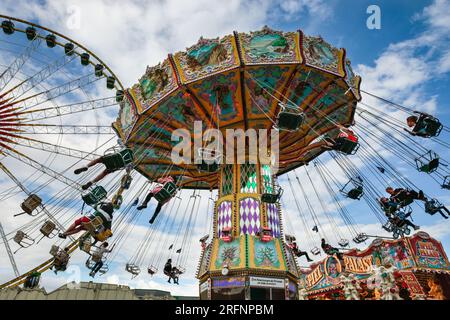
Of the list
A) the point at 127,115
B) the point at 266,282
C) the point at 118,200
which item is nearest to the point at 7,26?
the point at 127,115

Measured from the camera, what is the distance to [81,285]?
1825 cm

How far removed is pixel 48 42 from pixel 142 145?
318 inches

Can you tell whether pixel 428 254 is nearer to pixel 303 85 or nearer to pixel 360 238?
pixel 360 238

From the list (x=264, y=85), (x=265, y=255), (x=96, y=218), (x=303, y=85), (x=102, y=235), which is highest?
(x=303, y=85)

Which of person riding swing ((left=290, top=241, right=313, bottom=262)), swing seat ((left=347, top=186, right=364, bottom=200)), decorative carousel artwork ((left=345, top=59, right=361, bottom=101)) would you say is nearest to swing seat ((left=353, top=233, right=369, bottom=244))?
person riding swing ((left=290, top=241, right=313, bottom=262))

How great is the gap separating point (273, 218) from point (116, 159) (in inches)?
259

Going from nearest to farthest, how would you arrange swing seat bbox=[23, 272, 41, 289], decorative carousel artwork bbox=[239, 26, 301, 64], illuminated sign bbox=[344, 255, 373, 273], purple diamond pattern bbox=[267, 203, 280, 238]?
1. decorative carousel artwork bbox=[239, 26, 301, 64]
2. purple diamond pattern bbox=[267, 203, 280, 238]
3. swing seat bbox=[23, 272, 41, 289]
4. illuminated sign bbox=[344, 255, 373, 273]

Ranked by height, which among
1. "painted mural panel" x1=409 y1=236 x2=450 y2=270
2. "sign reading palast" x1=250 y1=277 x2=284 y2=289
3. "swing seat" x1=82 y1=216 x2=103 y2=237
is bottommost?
"sign reading palast" x1=250 y1=277 x2=284 y2=289

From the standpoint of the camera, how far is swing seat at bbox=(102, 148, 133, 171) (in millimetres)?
10125

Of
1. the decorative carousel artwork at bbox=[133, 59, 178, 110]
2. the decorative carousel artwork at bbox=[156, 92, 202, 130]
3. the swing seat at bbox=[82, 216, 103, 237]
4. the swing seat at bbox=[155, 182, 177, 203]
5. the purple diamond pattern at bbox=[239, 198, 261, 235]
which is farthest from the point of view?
the purple diamond pattern at bbox=[239, 198, 261, 235]

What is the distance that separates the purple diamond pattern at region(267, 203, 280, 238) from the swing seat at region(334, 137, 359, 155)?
4.21 metres

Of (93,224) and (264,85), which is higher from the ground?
(264,85)

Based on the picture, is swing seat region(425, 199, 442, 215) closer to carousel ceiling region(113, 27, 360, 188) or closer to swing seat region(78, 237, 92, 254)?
carousel ceiling region(113, 27, 360, 188)

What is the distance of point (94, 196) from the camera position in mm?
11633
